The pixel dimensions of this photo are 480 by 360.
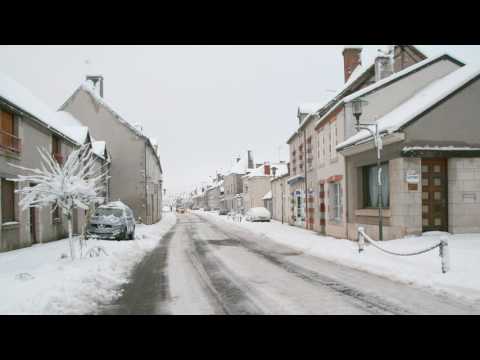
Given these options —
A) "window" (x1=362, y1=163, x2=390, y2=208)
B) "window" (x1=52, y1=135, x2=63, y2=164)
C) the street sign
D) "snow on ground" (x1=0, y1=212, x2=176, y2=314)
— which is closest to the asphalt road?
"snow on ground" (x1=0, y1=212, x2=176, y2=314)

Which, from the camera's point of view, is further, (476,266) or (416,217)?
(416,217)

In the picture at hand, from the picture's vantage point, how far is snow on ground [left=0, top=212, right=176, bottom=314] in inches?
238

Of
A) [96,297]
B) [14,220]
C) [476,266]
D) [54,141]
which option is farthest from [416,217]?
[54,141]

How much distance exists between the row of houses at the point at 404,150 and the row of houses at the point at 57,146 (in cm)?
1180

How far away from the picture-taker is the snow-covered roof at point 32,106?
15523 mm

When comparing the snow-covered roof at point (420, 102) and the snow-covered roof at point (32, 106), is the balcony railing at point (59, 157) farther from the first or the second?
the snow-covered roof at point (420, 102)

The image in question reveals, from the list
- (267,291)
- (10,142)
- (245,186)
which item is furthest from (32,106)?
(245,186)

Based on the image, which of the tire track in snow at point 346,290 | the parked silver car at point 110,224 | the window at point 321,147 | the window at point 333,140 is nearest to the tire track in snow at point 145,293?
the tire track in snow at point 346,290

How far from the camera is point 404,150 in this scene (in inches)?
526

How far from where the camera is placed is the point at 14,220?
50.1ft
